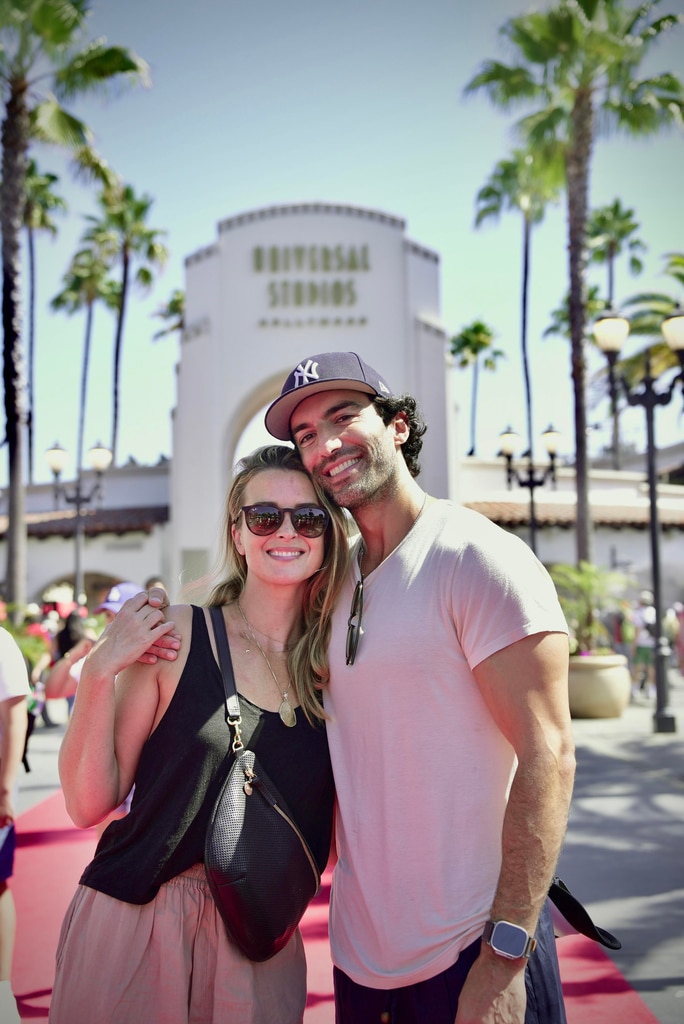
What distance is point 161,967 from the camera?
208 centimetres

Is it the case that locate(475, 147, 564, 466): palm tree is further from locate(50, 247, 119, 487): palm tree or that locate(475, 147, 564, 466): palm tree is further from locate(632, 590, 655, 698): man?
locate(50, 247, 119, 487): palm tree

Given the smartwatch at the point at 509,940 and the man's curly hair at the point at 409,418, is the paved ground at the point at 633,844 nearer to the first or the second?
the smartwatch at the point at 509,940

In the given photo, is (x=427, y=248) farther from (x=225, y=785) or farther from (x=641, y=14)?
(x=225, y=785)

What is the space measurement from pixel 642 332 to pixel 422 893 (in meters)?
27.3

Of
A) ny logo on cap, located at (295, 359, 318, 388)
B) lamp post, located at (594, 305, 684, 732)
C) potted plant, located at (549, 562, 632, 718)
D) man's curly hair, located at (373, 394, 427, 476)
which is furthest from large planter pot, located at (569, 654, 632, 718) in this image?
ny logo on cap, located at (295, 359, 318, 388)

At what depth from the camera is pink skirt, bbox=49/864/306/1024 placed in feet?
6.70

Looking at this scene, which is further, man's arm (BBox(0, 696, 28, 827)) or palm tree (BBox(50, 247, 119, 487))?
palm tree (BBox(50, 247, 119, 487))

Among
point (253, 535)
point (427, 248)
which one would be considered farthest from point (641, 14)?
point (253, 535)

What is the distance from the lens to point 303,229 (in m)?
23.3

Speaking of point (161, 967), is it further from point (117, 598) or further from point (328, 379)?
point (117, 598)

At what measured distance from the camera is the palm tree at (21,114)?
16.2 m

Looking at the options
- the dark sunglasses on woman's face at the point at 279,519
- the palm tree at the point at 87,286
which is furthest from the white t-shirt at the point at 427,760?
the palm tree at the point at 87,286

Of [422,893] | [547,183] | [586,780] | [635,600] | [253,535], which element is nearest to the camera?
[422,893]

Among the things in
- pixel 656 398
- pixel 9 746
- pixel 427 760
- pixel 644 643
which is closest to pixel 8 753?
pixel 9 746
